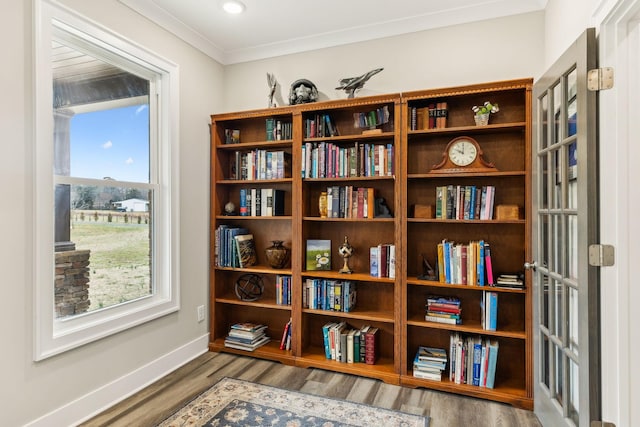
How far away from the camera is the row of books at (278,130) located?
2956 mm

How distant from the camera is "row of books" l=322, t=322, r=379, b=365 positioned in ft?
8.80

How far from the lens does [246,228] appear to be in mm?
3275

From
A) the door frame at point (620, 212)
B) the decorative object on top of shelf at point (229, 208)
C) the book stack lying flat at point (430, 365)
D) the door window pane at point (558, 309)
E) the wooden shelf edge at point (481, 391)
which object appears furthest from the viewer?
the decorative object on top of shelf at point (229, 208)

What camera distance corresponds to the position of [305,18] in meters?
2.71

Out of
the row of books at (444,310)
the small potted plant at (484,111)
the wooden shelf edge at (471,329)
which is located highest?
the small potted plant at (484,111)

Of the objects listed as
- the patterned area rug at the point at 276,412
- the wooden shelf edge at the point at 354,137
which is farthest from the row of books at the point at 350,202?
the patterned area rug at the point at 276,412

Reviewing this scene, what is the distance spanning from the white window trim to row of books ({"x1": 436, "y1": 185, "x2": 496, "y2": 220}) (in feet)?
6.62

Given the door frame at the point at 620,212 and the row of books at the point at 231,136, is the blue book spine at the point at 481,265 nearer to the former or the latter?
the door frame at the point at 620,212

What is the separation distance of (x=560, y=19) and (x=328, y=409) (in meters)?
2.76

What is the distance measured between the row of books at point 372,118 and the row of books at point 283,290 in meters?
1.39

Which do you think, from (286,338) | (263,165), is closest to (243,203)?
(263,165)

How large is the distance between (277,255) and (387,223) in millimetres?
947

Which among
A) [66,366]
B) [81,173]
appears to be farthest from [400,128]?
[66,366]

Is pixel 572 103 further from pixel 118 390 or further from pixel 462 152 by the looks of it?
pixel 118 390
